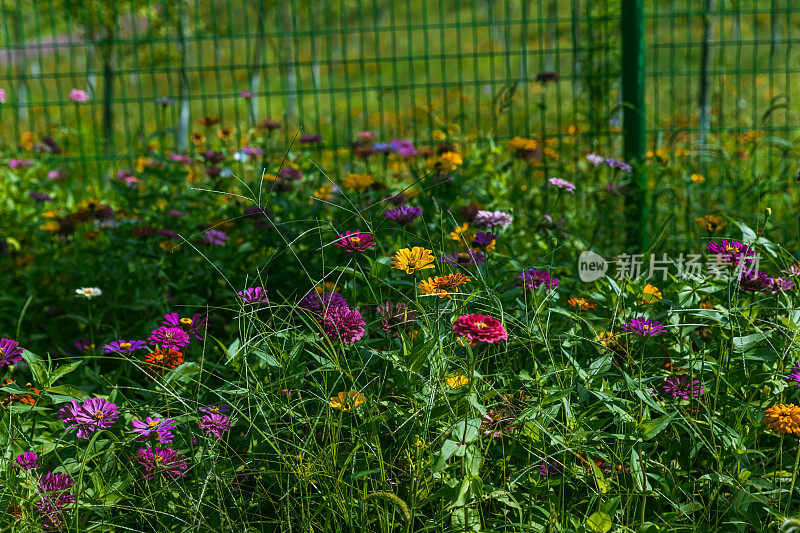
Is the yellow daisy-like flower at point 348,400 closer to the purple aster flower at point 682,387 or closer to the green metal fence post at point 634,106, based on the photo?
the purple aster flower at point 682,387

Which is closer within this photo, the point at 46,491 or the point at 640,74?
the point at 46,491

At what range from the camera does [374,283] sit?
204 cm

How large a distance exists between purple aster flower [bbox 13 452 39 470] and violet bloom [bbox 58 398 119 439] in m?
0.09

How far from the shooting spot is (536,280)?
78.5 inches

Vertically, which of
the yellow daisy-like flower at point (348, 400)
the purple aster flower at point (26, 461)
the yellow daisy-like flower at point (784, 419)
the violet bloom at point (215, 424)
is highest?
the yellow daisy-like flower at point (348, 400)

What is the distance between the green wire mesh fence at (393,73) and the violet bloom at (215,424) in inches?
75.9

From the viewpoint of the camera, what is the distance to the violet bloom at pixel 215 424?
5.27 ft

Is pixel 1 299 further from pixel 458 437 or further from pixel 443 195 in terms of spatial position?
pixel 458 437

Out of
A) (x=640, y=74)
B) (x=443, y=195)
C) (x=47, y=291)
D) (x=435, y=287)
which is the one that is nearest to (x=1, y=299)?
(x=47, y=291)

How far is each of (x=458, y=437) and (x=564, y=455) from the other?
30cm

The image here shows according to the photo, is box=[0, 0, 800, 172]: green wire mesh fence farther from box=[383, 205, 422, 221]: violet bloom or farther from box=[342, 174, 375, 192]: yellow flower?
box=[383, 205, 422, 221]: violet bloom

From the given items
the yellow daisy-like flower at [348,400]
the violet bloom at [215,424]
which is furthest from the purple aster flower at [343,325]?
the violet bloom at [215,424]

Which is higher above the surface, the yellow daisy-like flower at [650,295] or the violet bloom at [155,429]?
the yellow daisy-like flower at [650,295]

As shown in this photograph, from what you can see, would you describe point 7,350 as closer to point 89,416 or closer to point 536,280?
point 89,416
